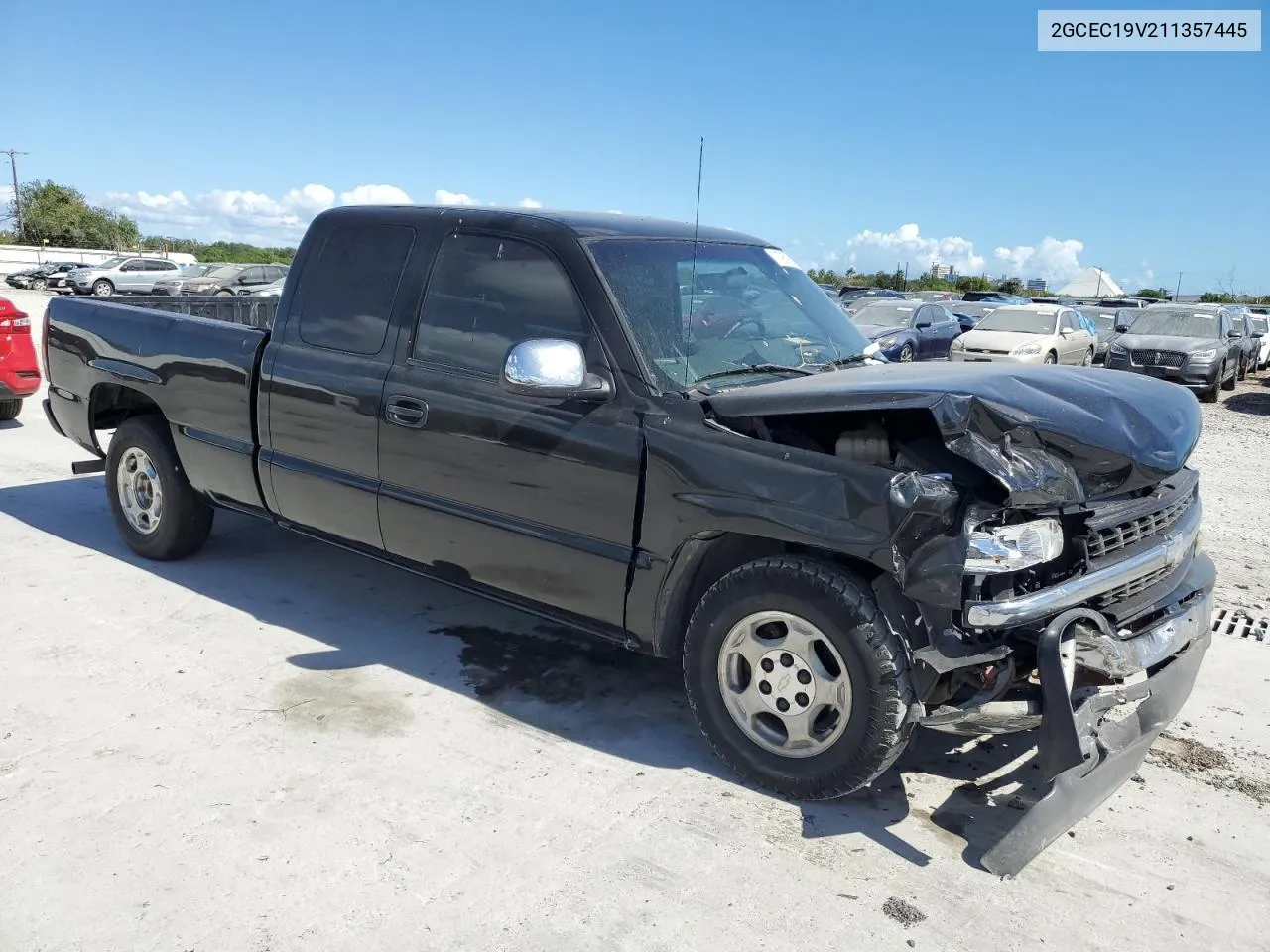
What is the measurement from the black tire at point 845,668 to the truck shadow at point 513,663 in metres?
0.16

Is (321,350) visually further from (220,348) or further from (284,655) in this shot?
(284,655)

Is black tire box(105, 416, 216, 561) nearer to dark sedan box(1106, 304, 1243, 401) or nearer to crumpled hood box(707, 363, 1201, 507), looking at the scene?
crumpled hood box(707, 363, 1201, 507)

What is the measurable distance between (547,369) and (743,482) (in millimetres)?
795

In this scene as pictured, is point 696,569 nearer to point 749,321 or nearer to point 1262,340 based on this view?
point 749,321

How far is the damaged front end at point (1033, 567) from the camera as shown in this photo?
2988 mm

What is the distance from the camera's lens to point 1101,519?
3.27m

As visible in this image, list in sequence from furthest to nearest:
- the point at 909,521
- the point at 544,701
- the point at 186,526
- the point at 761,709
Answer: the point at 186,526 → the point at 544,701 → the point at 761,709 → the point at 909,521

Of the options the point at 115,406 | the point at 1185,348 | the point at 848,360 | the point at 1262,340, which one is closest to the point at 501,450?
the point at 848,360

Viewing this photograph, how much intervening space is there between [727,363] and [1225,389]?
1958 centimetres

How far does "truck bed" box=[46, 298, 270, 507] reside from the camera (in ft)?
16.3

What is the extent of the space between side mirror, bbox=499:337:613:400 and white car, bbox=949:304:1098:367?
15.4m

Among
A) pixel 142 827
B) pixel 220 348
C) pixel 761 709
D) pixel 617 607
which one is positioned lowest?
pixel 142 827

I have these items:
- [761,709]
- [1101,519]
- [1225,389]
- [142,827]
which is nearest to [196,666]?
[142,827]

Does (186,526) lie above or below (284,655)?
above
